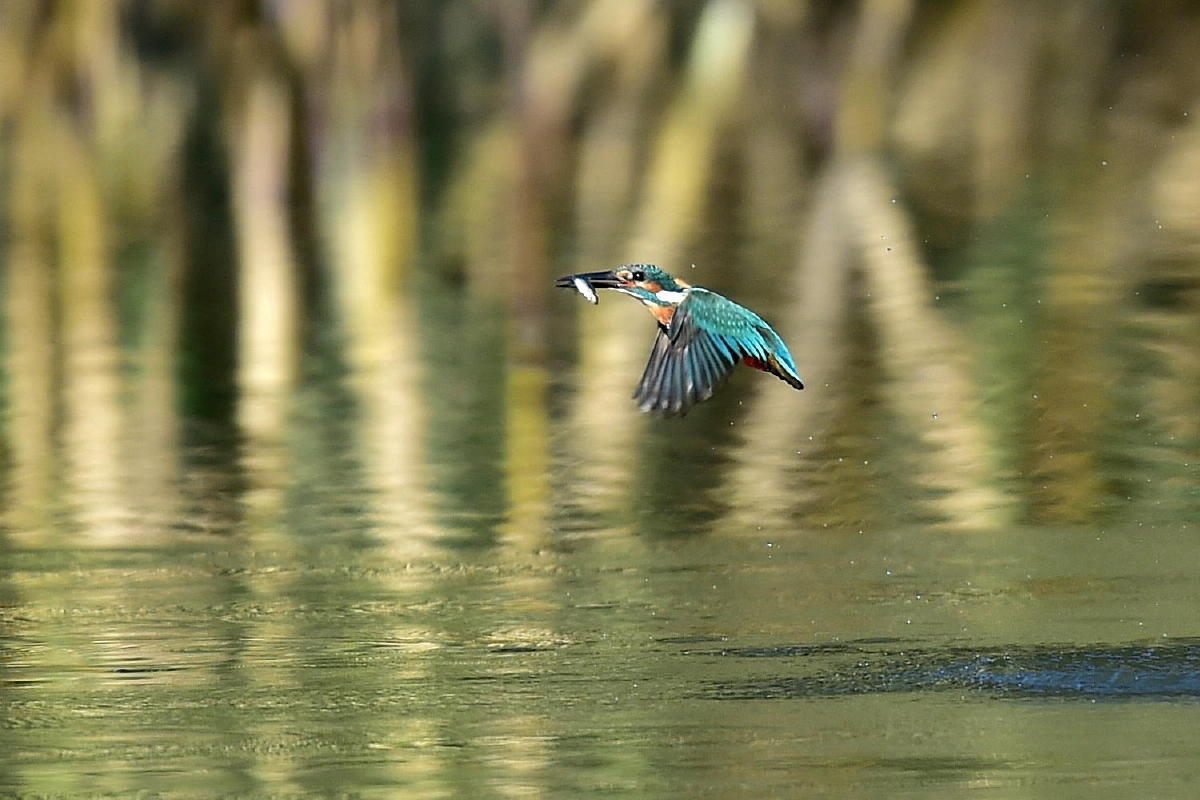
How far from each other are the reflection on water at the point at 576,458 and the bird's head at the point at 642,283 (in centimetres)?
71

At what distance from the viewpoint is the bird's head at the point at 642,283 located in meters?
7.05

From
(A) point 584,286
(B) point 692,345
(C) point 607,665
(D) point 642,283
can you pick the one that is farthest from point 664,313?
(C) point 607,665

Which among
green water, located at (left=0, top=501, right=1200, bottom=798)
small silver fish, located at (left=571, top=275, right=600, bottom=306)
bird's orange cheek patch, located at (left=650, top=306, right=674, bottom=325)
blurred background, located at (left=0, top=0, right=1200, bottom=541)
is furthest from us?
blurred background, located at (left=0, top=0, right=1200, bottom=541)

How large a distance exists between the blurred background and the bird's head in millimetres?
1014

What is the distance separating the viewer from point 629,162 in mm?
19766

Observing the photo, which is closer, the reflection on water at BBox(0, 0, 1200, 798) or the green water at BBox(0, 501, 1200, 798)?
the green water at BBox(0, 501, 1200, 798)

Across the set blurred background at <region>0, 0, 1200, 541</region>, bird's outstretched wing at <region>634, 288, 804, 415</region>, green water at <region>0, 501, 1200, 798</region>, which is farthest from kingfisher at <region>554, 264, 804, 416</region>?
blurred background at <region>0, 0, 1200, 541</region>

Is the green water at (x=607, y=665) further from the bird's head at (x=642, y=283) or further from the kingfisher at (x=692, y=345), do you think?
the bird's head at (x=642, y=283)

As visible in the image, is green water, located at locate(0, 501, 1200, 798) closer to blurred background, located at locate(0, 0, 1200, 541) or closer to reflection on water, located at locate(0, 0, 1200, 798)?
reflection on water, located at locate(0, 0, 1200, 798)

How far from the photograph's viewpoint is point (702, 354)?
7.00 meters

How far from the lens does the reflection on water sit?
5.61m

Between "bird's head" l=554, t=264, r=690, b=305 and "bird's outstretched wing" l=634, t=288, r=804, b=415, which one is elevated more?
"bird's head" l=554, t=264, r=690, b=305

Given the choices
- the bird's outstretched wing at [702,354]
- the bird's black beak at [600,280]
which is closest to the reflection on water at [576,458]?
the bird's outstretched wing at [702,354]

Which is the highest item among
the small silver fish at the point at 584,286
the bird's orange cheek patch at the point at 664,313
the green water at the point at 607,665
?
the small silver fish at the point at 584,286
